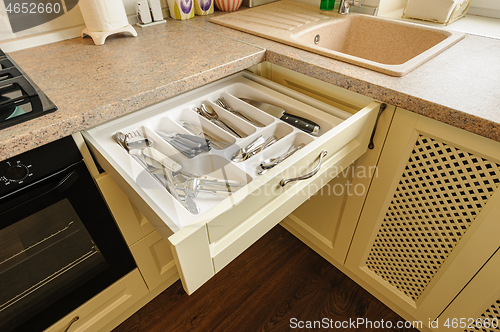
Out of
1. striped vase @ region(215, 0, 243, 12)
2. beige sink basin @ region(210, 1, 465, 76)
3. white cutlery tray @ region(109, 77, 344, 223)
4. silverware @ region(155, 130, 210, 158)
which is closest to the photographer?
white cutlery tray @ region(109, 77, 344, 223)

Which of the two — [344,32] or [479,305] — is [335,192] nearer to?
[479,305]

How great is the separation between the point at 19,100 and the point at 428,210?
1.11 m

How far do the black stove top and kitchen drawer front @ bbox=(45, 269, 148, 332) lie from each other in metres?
0.62

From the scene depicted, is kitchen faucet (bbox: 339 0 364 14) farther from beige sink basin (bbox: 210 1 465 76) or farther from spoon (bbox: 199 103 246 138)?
spoon (bbox: 199 103 246 138)

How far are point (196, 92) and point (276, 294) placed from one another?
2.96 feet

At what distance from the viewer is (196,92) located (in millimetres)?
962

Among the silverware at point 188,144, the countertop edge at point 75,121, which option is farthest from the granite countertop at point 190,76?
the silverware at point 188,144

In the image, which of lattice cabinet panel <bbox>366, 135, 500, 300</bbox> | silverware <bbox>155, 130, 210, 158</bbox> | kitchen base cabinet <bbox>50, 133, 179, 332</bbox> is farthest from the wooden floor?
silverware <bbox>155, 130, 210, 158</bbox>

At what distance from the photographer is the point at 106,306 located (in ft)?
3.39

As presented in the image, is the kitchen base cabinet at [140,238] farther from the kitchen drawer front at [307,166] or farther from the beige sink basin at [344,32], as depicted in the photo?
the beige sink basin at [344,32]

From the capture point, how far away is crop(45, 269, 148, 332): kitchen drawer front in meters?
0.95

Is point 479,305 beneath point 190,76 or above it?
beneath

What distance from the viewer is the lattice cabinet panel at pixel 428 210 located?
733 mm

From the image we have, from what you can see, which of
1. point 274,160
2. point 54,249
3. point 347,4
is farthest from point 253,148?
point 347,4
